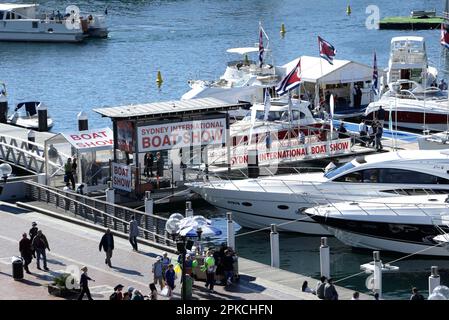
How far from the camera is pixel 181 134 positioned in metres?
58.1

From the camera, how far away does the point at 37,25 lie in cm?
13888

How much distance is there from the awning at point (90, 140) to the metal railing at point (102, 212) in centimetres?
332

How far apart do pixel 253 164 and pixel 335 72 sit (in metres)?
21.1

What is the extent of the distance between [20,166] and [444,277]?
23.8 m

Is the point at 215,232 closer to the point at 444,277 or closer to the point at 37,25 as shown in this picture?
the point at 444,277

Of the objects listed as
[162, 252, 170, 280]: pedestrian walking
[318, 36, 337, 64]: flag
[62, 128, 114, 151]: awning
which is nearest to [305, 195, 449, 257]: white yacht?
[162, 252, 170, 280]: pedestrian walking

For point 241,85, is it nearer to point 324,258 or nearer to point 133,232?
point 133,232

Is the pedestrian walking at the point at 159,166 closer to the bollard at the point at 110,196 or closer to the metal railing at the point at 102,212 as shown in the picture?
the bollard at the point at 110,196

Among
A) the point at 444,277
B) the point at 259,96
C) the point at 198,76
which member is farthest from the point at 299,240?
the point at 198,76

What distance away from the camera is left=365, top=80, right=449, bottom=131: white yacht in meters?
76.6

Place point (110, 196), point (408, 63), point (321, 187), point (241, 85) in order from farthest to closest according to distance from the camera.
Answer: point (408, 63), point (241, 85), point (110, 196), point (321, 187)

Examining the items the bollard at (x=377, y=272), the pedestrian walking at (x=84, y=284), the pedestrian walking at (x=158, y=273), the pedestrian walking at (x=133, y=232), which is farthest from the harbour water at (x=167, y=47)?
the pedestrian walking at (x=84, y=284)

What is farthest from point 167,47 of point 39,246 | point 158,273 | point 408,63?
point 158,273

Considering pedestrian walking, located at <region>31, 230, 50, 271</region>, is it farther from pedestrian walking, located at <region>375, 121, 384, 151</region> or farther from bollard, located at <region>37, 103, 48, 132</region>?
bollard, located at <region>37, 103, 48, 132</region>
